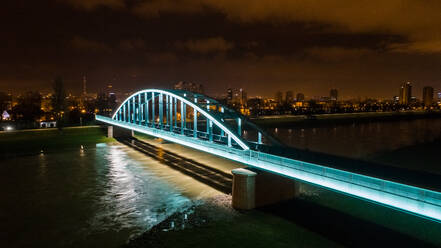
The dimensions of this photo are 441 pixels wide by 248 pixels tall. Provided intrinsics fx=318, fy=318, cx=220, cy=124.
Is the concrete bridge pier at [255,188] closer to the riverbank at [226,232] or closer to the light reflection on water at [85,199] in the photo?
the riverbank at [226,232]

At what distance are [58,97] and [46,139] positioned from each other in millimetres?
18969

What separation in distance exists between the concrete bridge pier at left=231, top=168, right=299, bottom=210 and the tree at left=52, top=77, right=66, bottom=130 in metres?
51.8

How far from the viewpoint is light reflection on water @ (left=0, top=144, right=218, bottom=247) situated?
13.8 m

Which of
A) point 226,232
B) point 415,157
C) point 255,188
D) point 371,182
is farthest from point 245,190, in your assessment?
point 415,157

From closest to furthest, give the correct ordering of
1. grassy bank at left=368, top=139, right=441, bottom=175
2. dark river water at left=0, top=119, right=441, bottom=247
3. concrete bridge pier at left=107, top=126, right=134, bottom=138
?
dark river water at left=0, top=119, right=441, bottom=247 → grassy bank at left=368, top=139, right=441, bottom=175 → concrete bridge pier at left=107, top=126, right=134, bottom=138

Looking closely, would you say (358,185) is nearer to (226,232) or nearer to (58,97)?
(226,232)

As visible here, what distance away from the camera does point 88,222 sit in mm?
14961

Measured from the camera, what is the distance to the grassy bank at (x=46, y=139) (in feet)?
124

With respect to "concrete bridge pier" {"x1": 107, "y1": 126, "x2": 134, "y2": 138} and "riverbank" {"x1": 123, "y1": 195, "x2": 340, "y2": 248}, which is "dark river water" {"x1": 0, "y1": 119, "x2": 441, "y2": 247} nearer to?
"riverbank" {"x1": 123, "y1": 195, "x2": 340, "y2": 248}

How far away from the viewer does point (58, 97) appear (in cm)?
6081

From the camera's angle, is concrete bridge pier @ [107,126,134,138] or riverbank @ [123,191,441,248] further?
concrete bridge pier @ [107,126,134,138]

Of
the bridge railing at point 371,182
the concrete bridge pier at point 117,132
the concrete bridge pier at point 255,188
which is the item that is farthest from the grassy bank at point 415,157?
the concrete bridge pier at point 117,132

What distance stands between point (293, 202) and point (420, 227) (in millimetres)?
5816

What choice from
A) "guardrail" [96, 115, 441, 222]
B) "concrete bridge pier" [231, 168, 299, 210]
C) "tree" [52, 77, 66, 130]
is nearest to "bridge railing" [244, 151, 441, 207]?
"guardrail" [96, 115, 441, 222]
